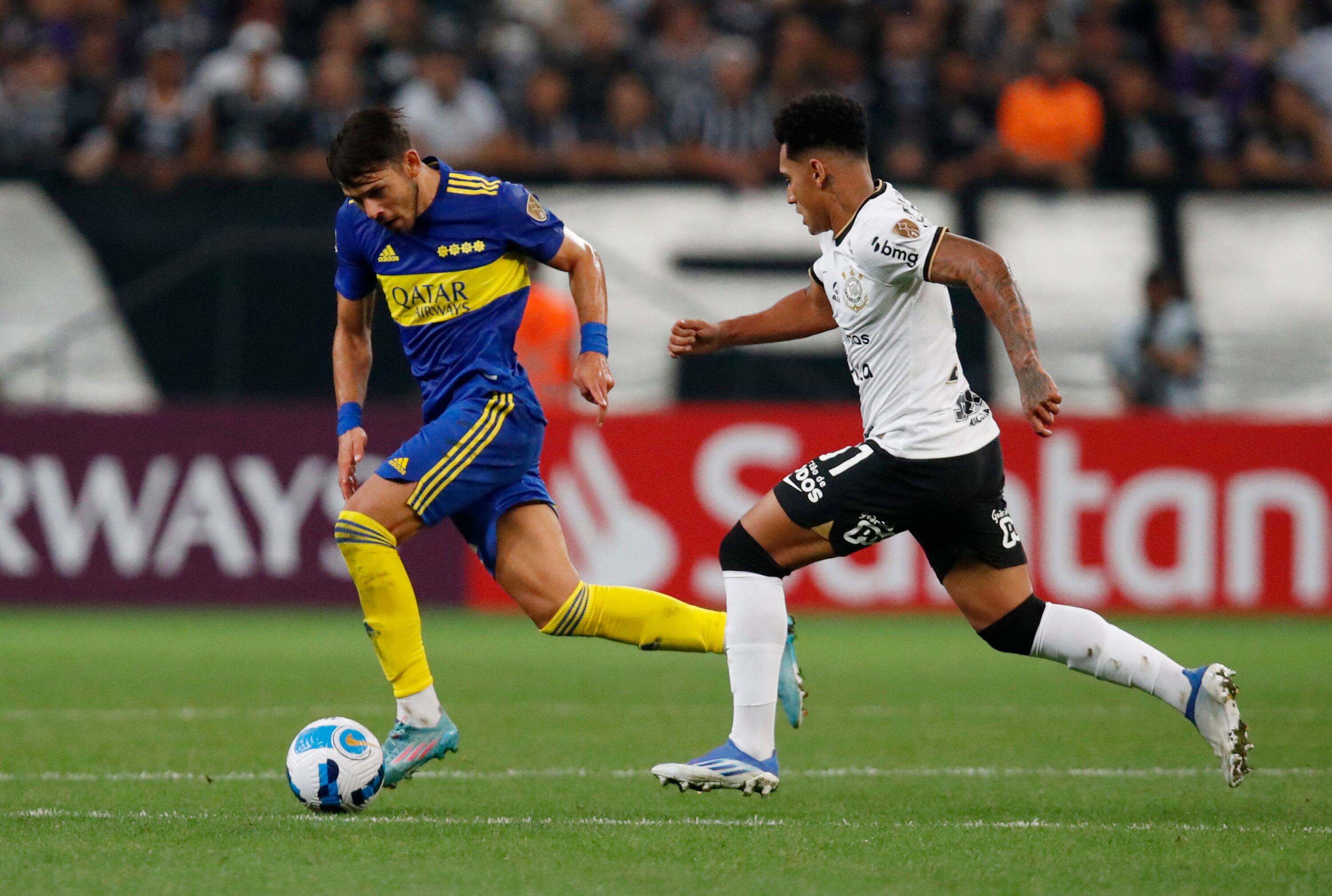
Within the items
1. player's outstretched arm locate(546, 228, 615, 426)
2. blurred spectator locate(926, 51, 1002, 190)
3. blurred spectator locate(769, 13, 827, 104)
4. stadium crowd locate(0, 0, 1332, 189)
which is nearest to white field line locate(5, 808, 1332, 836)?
player's outstretched arm locate(546, 228, 615, 426)

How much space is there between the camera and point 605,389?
603 centimetres

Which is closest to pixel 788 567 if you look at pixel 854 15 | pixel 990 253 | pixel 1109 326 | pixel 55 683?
pixel 990 253

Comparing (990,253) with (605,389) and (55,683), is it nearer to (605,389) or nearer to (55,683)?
(605,389)

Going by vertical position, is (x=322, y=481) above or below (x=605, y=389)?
below

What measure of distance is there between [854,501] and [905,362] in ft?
1.53

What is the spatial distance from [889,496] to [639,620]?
1048 mm

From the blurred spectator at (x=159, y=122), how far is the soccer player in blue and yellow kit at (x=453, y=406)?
9176 millimetres

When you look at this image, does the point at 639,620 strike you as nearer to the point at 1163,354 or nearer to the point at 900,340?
the point at 900,340

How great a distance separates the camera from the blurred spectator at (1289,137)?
15.5m

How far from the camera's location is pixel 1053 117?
15297mm

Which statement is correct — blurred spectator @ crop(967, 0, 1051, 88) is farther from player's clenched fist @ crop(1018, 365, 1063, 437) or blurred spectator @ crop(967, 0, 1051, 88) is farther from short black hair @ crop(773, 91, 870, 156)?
player's clenched fist @ crop(1018, 365, 1063, 437)

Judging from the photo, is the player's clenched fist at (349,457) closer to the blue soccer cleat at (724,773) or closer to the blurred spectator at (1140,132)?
the blue soccer cleat at (724,773)

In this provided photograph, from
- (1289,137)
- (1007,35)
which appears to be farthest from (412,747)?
(1289,137)

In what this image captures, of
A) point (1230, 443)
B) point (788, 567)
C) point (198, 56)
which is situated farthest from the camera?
point (198, 56)
